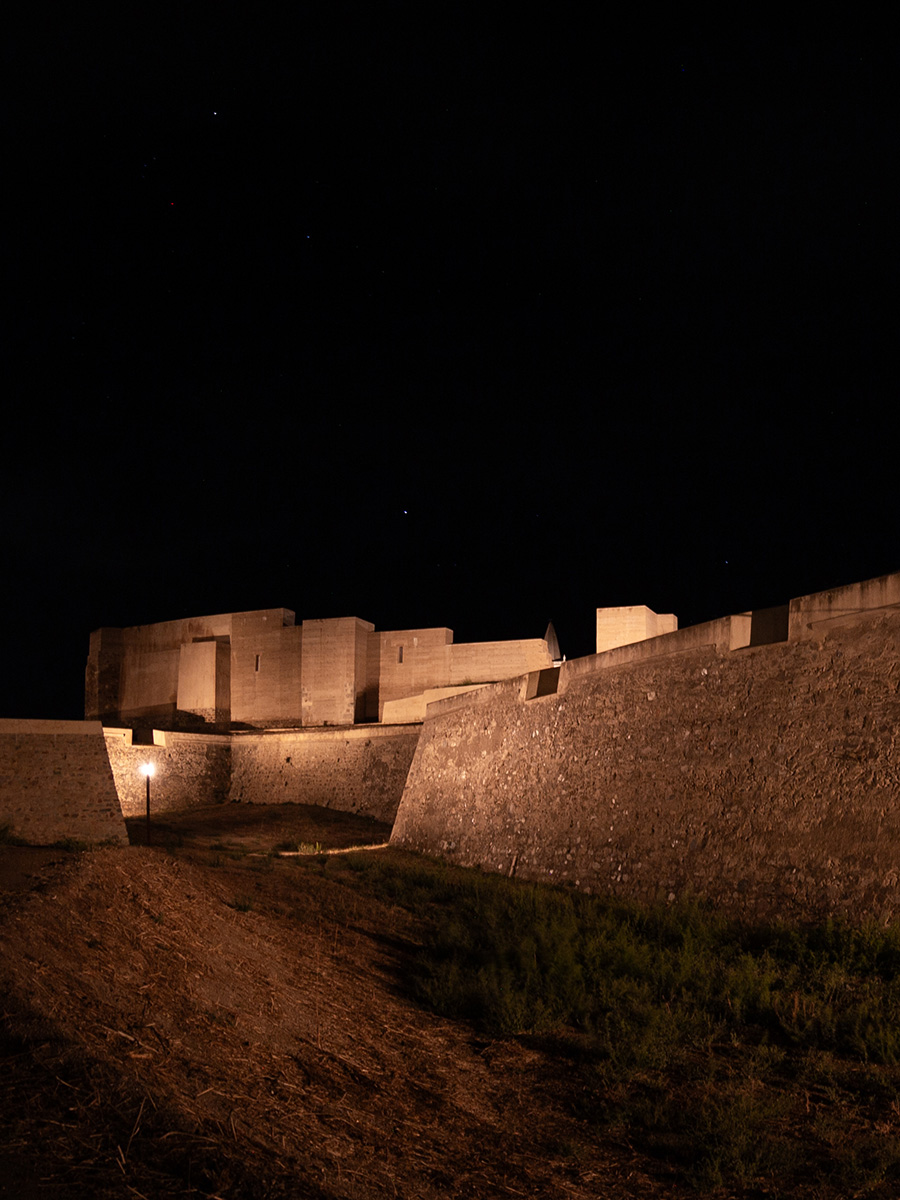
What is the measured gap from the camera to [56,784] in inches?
756

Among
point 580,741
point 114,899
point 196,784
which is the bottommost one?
point 196,784

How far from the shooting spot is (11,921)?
6652mm

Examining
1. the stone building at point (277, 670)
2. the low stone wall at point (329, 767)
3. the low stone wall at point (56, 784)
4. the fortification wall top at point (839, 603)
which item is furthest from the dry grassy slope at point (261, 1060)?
the stone building at point (277, 670)

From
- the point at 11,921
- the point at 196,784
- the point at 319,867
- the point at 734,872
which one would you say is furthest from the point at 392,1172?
the point at 196,784

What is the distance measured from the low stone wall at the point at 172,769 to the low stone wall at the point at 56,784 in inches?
201

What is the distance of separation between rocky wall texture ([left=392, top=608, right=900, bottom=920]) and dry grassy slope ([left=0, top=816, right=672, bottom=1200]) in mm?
3351

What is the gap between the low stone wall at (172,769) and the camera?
25.4 m

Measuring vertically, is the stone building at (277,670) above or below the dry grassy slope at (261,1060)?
above

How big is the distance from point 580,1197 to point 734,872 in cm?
535

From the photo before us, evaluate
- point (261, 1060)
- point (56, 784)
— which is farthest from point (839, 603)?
point (56, 784)

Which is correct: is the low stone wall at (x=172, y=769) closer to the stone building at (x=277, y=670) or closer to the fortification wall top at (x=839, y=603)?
the stone building at (x=277, y=670)

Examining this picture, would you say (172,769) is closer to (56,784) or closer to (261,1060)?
(56,784)

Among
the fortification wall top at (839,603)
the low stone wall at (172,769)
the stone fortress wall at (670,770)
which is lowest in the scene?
the low stone wall at (172,769)

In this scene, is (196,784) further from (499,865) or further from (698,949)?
(698,949)
